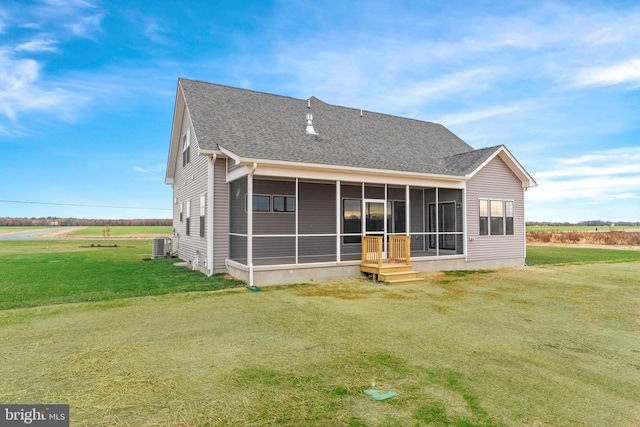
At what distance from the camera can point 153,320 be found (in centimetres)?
608

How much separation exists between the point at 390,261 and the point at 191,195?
8514mm

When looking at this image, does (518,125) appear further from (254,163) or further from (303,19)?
(254,163)

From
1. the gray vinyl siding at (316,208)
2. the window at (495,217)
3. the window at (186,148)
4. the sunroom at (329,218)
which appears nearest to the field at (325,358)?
the sunroom at (329,218)

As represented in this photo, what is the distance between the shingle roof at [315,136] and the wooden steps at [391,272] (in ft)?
10.6

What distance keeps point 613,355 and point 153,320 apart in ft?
23.3

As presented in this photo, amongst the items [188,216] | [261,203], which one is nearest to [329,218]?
[261,203]

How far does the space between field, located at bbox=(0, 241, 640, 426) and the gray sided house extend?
3389 millimetres

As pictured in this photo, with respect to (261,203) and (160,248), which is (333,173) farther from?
(160,248)

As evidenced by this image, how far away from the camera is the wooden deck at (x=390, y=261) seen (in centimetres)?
1034

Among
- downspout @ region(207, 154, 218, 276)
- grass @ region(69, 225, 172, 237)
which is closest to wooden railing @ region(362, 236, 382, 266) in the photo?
downspout @ region(207, 154, 218, 276)

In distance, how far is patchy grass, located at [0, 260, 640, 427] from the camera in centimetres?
300

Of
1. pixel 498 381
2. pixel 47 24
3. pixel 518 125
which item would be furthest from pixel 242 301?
pixel 518 125

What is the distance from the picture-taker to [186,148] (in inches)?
587

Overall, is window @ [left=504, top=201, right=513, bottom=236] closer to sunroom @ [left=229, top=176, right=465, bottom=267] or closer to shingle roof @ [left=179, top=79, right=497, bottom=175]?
sunroom @ [left=229, top=176, right=465, bottom=267]
